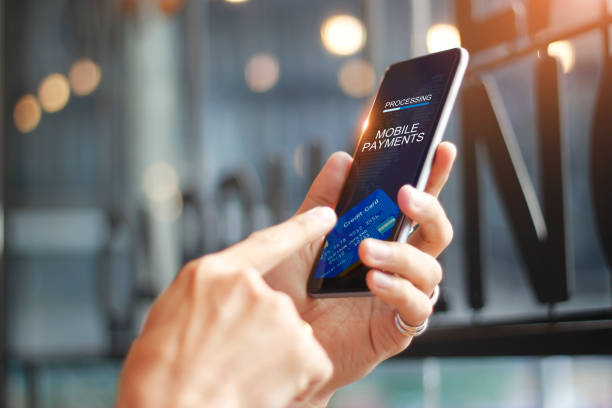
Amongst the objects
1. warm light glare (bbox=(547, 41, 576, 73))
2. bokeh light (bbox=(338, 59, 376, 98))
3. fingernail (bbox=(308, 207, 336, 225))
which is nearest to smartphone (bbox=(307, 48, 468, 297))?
fingernail (bbox=(308, 207, 336, 225))

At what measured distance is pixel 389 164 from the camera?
2.80 feet

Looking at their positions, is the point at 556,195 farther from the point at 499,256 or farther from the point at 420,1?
the point at 499,256

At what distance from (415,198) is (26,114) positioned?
496 centimetres

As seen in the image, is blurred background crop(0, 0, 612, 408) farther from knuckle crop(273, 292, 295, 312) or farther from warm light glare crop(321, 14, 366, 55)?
knuckle crop(273, 292, 295, 312)

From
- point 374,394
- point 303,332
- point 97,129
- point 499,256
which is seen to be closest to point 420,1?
point 303,332

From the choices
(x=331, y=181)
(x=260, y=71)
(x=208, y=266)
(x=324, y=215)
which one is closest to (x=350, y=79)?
(x=260, y=71)

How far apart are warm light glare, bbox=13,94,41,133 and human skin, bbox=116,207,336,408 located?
16.1 feet

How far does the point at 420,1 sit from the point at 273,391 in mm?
2036

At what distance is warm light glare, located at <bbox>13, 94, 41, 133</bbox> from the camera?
16.5 feet

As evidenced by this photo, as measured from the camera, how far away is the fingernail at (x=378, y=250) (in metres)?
0.71

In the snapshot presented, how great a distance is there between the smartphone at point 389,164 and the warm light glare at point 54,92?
485 cm

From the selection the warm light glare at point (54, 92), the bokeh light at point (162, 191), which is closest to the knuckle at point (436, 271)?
the bokeh light at point (162, 191)

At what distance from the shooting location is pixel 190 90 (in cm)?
425

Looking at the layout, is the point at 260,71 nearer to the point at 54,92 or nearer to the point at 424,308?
the point at 54,92
